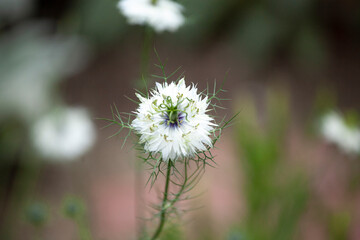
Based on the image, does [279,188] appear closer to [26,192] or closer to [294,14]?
[26,192]

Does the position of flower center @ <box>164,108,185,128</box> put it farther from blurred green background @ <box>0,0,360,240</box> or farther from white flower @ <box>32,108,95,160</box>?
white flower @ <box>32,108,95,160</box>

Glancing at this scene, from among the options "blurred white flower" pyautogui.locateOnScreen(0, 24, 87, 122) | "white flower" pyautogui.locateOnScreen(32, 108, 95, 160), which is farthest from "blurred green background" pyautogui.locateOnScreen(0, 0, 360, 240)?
"white flower" pyautogui.locateOnScreen(32, 108, 95, 160)

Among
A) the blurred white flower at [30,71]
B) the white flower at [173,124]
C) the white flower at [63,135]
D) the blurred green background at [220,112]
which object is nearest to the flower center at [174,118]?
the white flower at [173,124]

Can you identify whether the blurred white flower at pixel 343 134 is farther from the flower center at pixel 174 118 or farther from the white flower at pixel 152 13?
the flower center at pixel 174 118

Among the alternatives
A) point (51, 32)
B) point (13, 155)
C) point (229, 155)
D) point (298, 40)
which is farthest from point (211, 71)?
point (13, 155)

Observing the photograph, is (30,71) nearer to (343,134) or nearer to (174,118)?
(343,134)

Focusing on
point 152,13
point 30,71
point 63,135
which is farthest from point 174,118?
point 30,71
